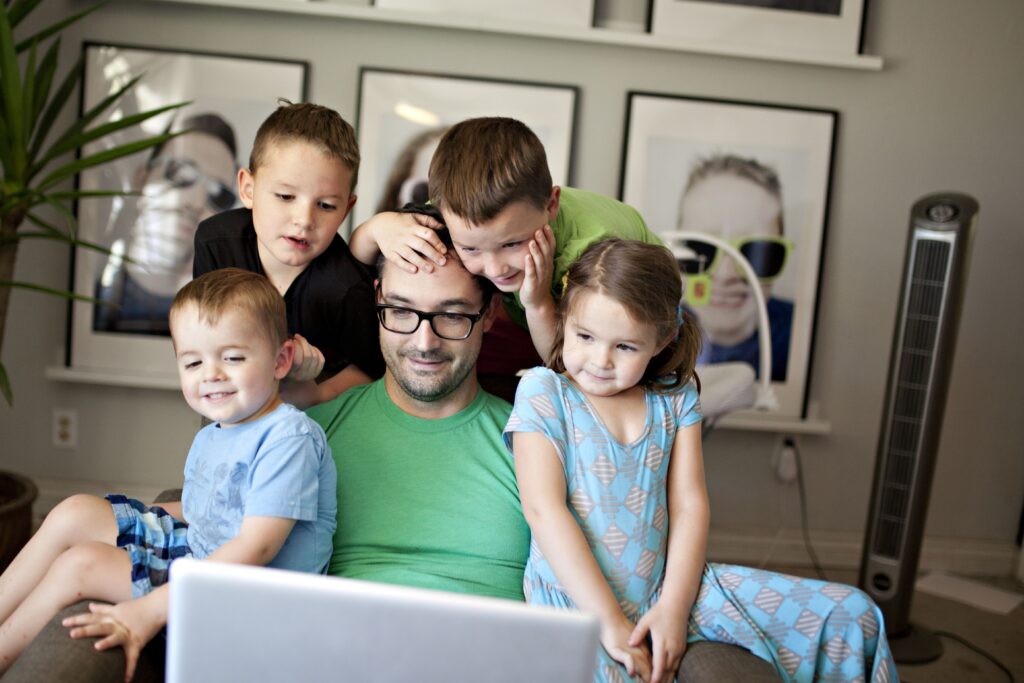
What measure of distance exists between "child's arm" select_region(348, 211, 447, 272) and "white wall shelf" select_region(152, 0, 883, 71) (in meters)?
1.55

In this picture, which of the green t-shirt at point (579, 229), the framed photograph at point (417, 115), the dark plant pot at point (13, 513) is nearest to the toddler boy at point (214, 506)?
the green t-shirt at point (579, 229)

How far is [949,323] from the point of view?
2.83 metres

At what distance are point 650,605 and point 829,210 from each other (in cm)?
228

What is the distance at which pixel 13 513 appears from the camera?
2.51 metres

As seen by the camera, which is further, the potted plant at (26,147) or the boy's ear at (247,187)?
the potted plant at (26,147)

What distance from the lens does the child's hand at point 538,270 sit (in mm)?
1586

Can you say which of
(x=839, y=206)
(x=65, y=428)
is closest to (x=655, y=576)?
(x=839, y=206)

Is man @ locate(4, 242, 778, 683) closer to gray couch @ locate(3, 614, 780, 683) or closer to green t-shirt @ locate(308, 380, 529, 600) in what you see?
green t-shirt @ locate(308, 380, 529, 600)

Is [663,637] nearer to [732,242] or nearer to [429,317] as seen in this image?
[429,317]

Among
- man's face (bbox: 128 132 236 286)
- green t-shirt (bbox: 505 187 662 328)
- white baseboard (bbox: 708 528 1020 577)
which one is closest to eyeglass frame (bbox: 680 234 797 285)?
white baseboard (bbox: 708 528 1020 577)

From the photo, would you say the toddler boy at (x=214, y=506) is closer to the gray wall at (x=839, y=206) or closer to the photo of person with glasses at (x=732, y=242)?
the gray wall at (x=839, y=206)

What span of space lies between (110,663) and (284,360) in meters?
0.50

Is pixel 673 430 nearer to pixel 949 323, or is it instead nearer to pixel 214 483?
pixel 214 483

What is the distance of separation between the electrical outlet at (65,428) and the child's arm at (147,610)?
224 centimetres
